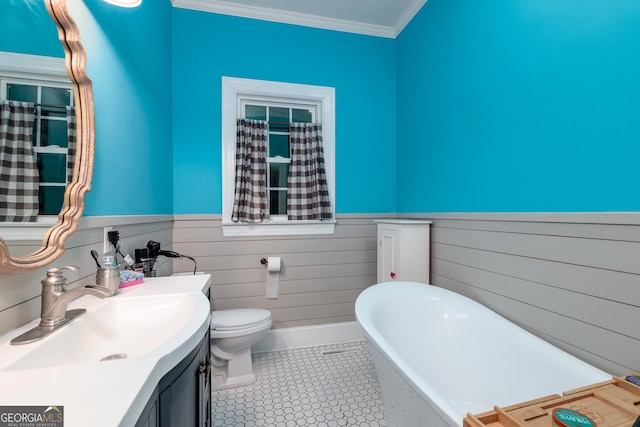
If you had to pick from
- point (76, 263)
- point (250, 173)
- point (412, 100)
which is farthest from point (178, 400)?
point (412, 100)

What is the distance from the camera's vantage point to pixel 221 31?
7.64 feet

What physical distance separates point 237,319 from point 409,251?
134cm

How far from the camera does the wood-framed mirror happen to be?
2.81ft

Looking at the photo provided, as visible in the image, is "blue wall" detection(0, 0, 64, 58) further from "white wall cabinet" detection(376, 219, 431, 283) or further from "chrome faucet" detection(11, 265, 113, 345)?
"white wall cabinet" detection(376, 219, 431, 283)

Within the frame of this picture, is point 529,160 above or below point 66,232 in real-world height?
above

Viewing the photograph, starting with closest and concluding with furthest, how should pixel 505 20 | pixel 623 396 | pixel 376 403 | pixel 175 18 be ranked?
pixel 623 396 → pixel 505 20 → pixel 376 403 → pixel 175 18

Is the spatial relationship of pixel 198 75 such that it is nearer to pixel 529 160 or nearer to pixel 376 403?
pixel 529 160

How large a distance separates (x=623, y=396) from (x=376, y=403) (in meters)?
1.26

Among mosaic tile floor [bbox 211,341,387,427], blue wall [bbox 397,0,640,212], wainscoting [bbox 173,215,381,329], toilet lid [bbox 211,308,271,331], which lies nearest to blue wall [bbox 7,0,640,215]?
blue wall [bbox 397,0,640,212]

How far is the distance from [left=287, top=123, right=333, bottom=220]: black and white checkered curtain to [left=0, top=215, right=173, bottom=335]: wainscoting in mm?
1109

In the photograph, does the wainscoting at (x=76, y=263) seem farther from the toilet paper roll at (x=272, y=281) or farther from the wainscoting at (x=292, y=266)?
the toilet paper roll at (x=272, y=281)

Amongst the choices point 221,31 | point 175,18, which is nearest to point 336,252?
point 221,31

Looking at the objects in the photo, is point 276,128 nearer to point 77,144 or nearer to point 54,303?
point 77,144

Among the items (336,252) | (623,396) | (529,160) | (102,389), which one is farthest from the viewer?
(336,252)
